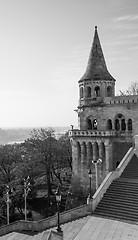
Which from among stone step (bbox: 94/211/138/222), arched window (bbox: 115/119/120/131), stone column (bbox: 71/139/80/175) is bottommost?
stone step (bbox: 94/211/138/222)

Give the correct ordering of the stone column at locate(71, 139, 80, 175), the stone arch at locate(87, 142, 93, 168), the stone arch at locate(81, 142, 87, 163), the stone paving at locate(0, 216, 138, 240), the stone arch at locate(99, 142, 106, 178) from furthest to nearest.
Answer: the stone column at locate(71, 139, 80, 175)
the stone arch at locate(81, 142, 87, 163)
the stone arch at locate(87, 142, 93, 168)
the stone arch at locate(99, 142, 106, 178)
the stone paving at locate(0, 216, 138, 240)

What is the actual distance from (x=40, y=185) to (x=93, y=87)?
1959 centimetres

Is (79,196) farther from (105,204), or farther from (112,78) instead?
(112,78)

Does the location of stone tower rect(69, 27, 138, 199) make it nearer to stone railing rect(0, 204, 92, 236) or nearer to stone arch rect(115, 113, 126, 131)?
stone arch rect(115, 113, 126, 131)

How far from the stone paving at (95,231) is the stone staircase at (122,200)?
2.97ft

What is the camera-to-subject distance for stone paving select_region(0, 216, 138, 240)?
619 inches

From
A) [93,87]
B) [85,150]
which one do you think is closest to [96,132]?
[85,150]

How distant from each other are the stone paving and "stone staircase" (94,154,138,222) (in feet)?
2.97

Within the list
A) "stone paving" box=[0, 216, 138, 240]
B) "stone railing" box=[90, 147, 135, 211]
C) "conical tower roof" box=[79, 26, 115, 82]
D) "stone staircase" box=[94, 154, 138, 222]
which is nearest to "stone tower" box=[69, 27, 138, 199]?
"conical tower roof" box=[79, 26, 115, 82]

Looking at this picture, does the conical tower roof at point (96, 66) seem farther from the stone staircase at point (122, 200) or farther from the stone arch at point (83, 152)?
the stone staircase at point (122, 200)

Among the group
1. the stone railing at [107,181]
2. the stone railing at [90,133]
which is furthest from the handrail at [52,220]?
the stone railing at [90,133]

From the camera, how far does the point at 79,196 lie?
103ft

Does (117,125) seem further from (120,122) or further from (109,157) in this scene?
(109,157)

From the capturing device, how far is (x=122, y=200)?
65.2 feet
